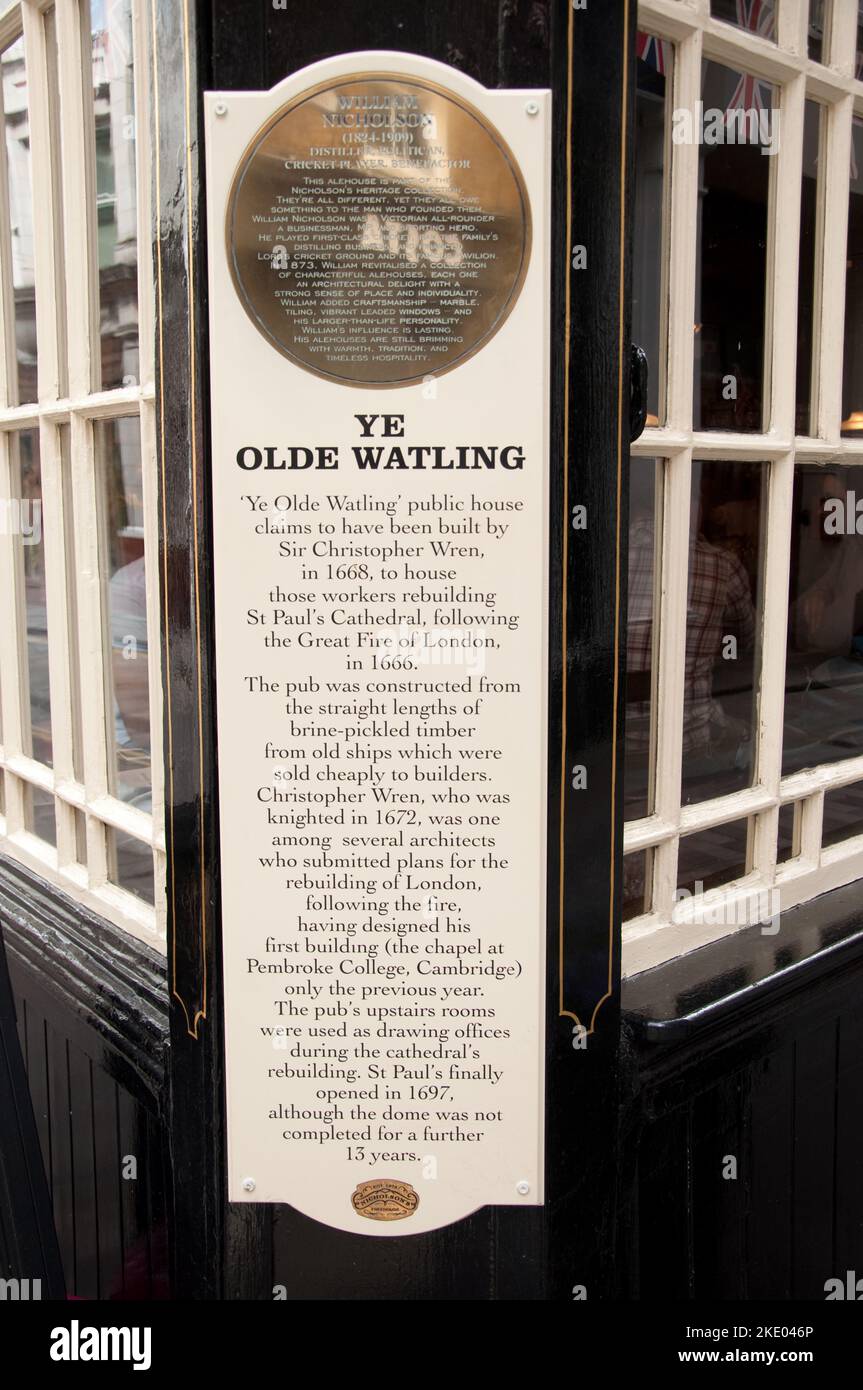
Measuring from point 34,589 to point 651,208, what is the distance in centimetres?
177

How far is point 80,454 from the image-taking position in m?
2.44

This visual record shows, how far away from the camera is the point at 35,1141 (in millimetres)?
2064

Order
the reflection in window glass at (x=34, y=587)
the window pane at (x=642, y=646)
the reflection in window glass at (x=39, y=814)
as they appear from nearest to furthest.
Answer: the window pane at (x=642, y=646) < the reflection in window glass at (x=34, y=587) < the reflection in window glass at (x=39, y=814)

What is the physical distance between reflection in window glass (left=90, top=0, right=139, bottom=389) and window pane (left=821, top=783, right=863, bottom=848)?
6.05 feet

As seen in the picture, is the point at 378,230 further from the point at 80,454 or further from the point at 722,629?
the point at 722,629

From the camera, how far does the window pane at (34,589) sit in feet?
9.27

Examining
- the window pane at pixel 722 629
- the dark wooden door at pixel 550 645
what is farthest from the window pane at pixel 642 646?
the dark wooden door at pixel 550 645

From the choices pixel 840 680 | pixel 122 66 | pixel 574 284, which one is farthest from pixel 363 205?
pixel 840 680

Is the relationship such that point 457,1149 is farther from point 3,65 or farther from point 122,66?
point 3,65

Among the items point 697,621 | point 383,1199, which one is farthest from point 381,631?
point 383,1199

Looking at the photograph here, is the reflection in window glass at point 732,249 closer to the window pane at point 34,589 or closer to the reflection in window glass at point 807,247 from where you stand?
the reflection in window glass at point 807,247

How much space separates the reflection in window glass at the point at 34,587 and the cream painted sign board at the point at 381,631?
3.93ft

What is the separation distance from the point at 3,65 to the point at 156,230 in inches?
49.0

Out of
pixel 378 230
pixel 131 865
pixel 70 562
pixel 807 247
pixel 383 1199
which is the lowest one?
pixel 383 1199
